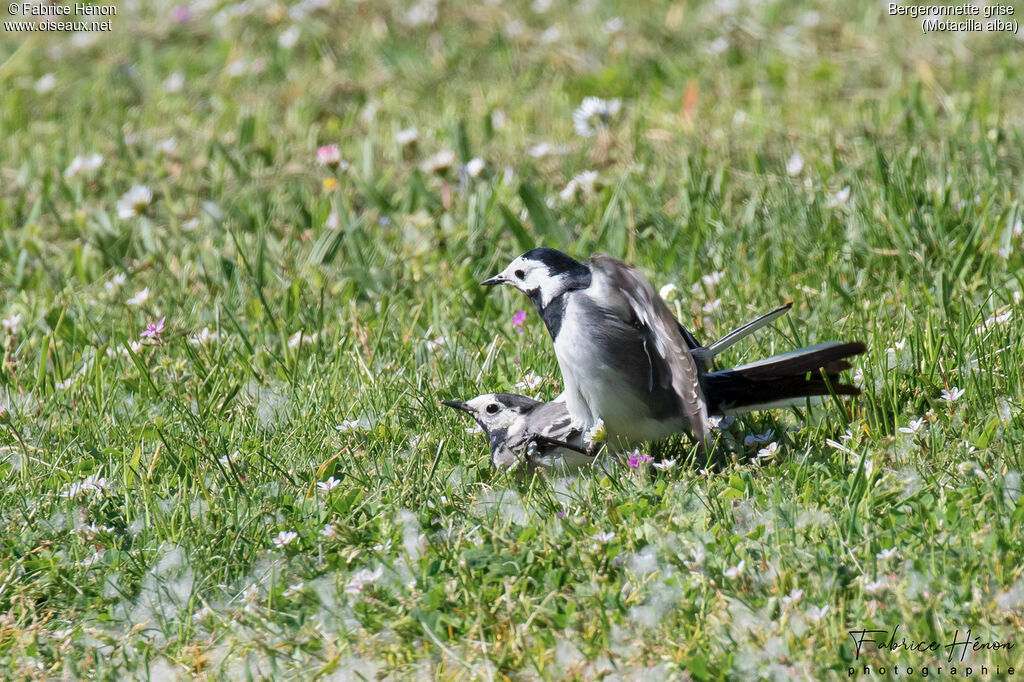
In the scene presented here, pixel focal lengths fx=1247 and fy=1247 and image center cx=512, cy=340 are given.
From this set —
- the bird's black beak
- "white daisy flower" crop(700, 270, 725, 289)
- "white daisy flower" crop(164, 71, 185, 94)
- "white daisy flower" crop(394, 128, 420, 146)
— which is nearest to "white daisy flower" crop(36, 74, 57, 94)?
"white daisy flower" crop(164, 71, 185, 94)

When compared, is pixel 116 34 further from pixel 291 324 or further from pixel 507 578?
pixel 507 578

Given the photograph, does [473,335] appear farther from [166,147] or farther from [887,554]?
[166,147]

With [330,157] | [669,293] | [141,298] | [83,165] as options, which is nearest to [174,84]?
[83,165]

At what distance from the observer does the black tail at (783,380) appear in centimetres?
381

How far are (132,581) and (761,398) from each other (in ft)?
6.39

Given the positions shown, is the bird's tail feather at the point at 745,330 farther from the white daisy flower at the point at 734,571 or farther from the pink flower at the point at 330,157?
the pink flower at the point at 330,157

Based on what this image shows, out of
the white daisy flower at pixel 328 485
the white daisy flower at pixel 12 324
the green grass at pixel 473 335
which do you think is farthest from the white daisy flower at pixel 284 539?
the white daisy flower at pixel 12 324

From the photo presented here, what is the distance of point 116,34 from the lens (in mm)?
9703

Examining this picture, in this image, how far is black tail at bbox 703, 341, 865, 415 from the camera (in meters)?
3.81

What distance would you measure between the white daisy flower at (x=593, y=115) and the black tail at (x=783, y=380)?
10.4ft

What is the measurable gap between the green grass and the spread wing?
24cm

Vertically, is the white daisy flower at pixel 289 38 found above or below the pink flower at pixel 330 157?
below

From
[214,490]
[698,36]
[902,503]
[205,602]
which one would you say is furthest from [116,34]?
[902,503]

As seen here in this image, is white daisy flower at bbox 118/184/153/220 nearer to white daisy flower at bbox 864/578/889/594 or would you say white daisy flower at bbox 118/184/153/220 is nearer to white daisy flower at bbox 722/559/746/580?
white daisy flower at bbox 722/559/746/580
